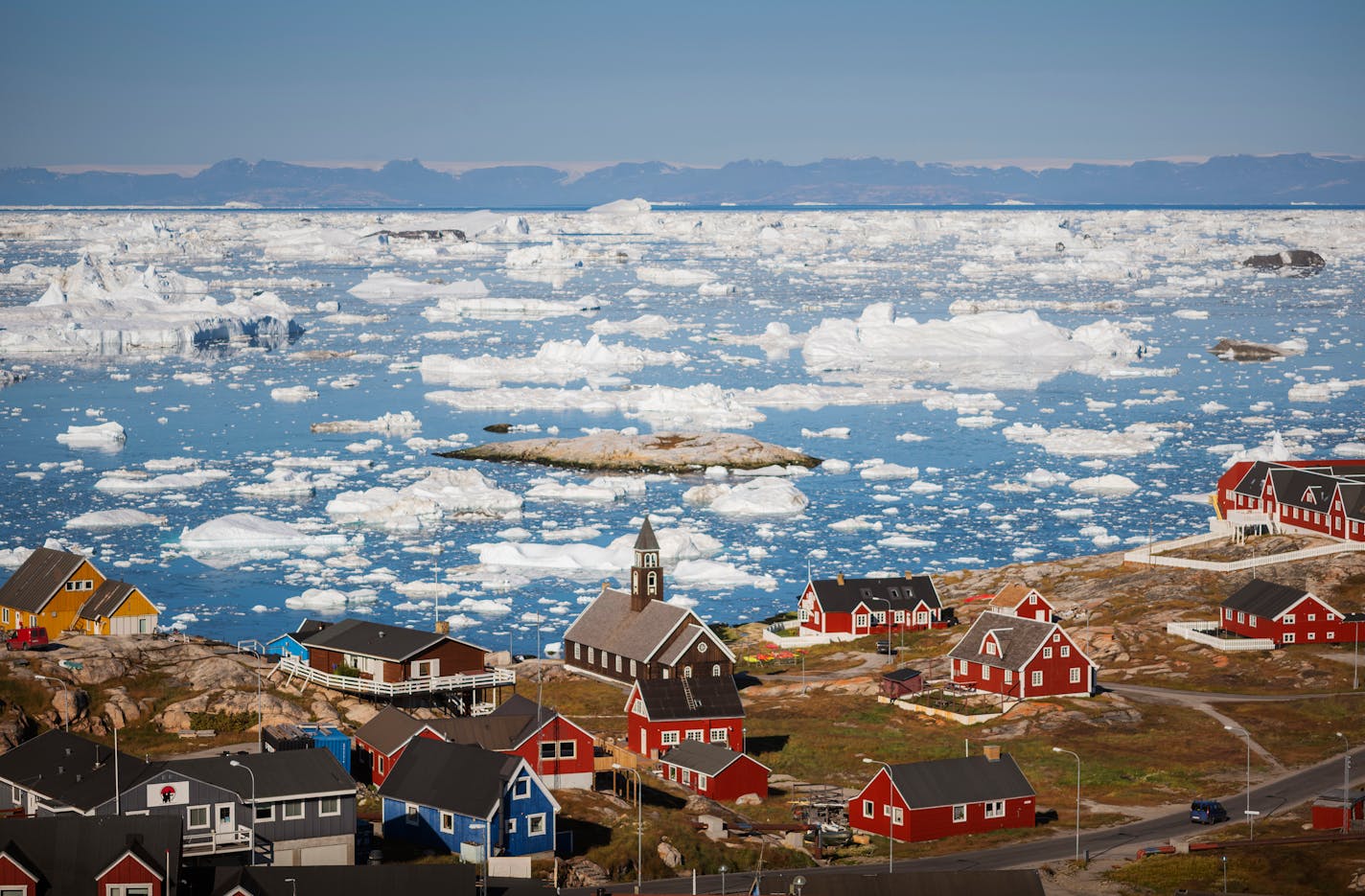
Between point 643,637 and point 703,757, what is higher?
point 643,637

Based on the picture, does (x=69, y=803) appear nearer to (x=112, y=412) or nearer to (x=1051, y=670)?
(x=1051, y=670)

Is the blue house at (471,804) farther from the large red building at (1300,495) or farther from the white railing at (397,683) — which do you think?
the large red building at (1300,495)

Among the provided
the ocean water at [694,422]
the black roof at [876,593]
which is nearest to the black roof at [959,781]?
the black roof at [876,593]

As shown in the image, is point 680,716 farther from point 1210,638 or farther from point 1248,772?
point 1210,638

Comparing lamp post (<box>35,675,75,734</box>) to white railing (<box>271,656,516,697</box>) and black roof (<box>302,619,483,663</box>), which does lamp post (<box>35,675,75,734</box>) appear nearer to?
white railing (<box>271,656,516,697</box>)

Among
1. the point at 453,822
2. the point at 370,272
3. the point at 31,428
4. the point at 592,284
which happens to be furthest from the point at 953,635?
the point at 370,272

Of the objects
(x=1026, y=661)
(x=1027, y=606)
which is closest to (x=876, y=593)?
(x=1027, y=606)
